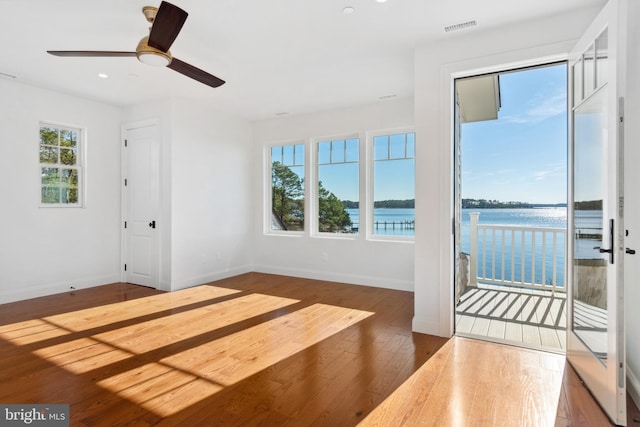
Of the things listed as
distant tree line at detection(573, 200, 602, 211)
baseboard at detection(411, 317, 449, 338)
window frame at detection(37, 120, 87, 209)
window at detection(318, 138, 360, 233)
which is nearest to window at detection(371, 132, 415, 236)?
window at detection(318, 138, 360, 233)

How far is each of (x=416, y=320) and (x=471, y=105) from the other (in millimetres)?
3352

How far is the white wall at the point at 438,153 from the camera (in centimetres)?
302

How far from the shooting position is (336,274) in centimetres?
554

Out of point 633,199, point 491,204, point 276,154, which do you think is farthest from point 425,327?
point 491,204

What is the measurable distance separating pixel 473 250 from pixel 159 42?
486 cm

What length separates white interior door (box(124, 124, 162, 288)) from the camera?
16.9 feet

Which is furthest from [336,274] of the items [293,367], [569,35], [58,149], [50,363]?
[58,149]

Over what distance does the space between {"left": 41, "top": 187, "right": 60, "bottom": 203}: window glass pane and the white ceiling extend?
1.39 metres

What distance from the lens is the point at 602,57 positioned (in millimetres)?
2117

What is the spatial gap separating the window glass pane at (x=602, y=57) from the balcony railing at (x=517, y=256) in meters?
2.86

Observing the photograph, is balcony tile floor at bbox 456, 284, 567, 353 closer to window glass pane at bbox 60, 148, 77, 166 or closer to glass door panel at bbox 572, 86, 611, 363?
glass door panel at bbox 572, 86, 611, 363

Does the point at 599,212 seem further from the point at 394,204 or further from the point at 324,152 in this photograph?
the point at 324,152

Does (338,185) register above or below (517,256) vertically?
above

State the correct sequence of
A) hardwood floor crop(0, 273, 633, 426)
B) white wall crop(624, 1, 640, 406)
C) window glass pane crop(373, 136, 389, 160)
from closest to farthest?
hardwood floor crop(0, 273, 633, 426), white wall crop(624, 1, 640, 406), window glass pane crop(373, 136, 389, 160)
